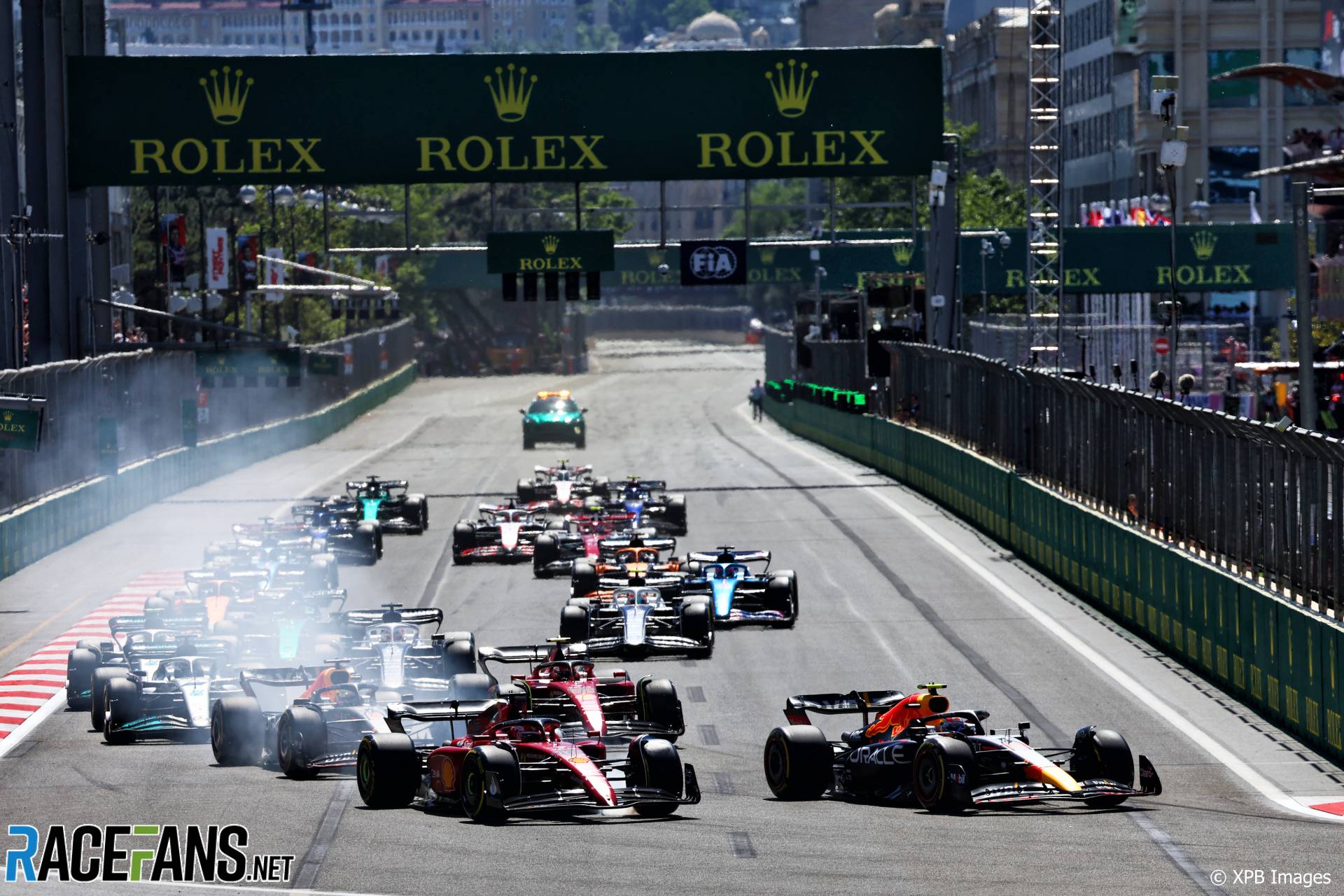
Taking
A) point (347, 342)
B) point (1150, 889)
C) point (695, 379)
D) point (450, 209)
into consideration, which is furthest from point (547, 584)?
point (450, 209)

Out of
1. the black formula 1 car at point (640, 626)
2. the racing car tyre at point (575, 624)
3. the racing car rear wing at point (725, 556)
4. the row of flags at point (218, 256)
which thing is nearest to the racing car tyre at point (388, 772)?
the black formula 1 car at point (640, 626)

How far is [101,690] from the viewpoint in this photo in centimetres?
2138

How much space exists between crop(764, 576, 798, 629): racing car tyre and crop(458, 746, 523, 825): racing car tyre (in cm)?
1195

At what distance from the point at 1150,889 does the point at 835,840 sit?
2.53 meters

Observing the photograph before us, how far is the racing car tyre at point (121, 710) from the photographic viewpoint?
21016mm

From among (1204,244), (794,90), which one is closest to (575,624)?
(794,90)

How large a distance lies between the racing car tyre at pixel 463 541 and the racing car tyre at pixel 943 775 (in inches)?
771

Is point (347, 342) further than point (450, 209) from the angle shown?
No

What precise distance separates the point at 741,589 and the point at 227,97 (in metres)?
20.4

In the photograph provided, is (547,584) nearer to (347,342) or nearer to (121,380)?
(121,380)

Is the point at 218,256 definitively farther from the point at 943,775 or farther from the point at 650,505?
the point at 943,775

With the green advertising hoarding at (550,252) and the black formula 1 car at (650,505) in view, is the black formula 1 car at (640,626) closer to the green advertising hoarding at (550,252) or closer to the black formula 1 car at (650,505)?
→ the black formula 1 car at (650,505)

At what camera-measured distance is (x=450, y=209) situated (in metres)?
165

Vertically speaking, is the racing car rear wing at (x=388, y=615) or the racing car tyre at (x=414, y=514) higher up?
the racing car rear wing at (x=388, y=615)
